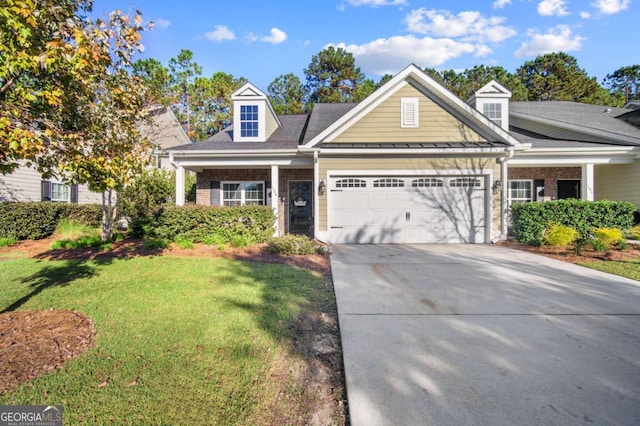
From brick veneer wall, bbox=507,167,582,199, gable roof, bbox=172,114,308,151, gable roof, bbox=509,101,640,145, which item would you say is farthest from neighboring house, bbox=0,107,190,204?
gable roof, bbox=509,101,640,145

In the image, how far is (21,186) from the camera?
440 inches

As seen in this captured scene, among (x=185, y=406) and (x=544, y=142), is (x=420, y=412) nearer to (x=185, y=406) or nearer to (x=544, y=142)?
(x=185, y=406)

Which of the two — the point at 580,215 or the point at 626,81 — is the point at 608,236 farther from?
the point at 626,81

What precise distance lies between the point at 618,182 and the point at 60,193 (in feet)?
Answer: 72.1

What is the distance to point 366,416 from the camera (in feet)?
7.46

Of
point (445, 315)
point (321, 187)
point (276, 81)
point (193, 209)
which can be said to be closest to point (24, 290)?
point (193, 209)

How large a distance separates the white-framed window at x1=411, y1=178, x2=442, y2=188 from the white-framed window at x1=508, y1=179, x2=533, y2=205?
4.26 meters

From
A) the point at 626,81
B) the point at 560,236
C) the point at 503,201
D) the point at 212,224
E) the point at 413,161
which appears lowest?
the point at 560,236

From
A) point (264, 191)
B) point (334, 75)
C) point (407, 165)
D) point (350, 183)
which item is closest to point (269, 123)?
point (264, 191)

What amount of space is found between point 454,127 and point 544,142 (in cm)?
390

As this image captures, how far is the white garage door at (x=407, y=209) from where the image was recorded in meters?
10.1

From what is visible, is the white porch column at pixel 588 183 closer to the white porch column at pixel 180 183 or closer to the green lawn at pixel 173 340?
the green lawn at pixel 173 340

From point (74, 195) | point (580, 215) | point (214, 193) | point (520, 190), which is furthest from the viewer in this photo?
point (74, 195)

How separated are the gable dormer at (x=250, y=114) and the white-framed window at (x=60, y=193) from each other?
7452 mm
